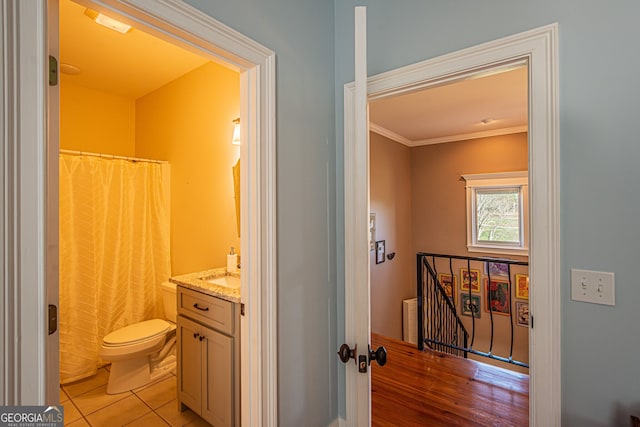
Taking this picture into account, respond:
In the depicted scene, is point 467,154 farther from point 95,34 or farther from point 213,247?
point 95,34

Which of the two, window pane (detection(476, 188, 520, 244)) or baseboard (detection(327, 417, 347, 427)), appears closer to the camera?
baseboard (detection(327, 417, 347, 427))

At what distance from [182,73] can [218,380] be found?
270cm

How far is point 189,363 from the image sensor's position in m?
1.94

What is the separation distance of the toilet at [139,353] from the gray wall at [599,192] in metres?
2.64

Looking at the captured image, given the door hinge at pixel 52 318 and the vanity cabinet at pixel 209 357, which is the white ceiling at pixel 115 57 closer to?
the vanity cabinet at pixel 209 357

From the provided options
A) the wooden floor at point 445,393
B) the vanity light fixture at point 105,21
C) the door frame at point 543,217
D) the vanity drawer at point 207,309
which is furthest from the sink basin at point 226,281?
the vanity light fixture at point 105,21

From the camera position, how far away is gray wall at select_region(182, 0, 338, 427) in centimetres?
140

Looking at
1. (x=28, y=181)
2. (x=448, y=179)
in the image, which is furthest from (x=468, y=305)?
(x=28, y=181)

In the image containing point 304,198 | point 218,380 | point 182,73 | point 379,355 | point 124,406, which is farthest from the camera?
point 182,73

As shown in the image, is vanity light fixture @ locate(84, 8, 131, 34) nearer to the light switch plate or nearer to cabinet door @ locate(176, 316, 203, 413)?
cabinet door @ locate(176, 316, 203, 413)

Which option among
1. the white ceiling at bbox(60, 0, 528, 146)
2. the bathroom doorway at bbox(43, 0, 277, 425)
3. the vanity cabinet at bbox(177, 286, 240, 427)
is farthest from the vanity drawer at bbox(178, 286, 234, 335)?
the white ceiling at bbox(60, 0, 528, 146)

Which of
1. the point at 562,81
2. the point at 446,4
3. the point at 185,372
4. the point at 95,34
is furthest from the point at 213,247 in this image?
the point at 562,81

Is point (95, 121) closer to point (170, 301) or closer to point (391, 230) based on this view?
point (170, 301)

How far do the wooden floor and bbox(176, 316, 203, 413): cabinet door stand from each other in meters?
1.22
